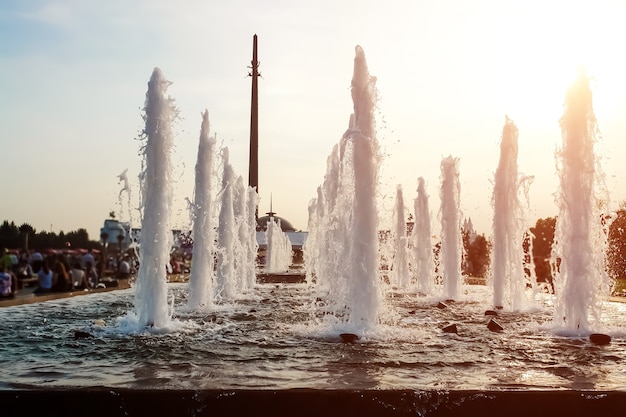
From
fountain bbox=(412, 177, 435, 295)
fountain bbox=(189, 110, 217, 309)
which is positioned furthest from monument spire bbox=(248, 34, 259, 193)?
fountain bbox=(189, 110, 217, 309)

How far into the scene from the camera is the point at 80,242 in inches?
2480

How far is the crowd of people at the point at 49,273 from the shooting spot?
15.1m

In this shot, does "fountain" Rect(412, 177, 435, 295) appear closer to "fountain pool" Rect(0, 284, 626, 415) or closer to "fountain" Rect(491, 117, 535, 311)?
"fountain" Rect(491, 117, 535, 311)

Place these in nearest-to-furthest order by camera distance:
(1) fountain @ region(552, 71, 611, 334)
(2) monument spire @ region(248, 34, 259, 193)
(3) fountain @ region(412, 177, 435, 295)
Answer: (1) fountain @ region(552, 71, 611, 334) < (3) fountain @ region(412, 177, 435, 295) < (2) monument spire @ region(248, 34, 259, 193)

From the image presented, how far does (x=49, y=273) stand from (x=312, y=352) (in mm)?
11269

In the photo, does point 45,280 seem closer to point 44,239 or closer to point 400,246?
point 400,246

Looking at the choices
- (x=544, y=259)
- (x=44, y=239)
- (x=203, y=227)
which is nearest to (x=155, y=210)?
(x=203, y=227)

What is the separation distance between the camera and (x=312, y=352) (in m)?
7.61

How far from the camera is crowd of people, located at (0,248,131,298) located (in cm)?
1510

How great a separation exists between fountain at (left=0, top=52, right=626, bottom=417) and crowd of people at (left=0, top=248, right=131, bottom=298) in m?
1.45

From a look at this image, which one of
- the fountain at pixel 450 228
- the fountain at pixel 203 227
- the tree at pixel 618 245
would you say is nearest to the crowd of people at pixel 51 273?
the fountain at pixel 203 227

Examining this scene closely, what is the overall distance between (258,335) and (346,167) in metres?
3.04

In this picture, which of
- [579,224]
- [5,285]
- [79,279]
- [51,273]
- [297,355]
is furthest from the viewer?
[79,279]

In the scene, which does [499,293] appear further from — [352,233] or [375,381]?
[375,381]
